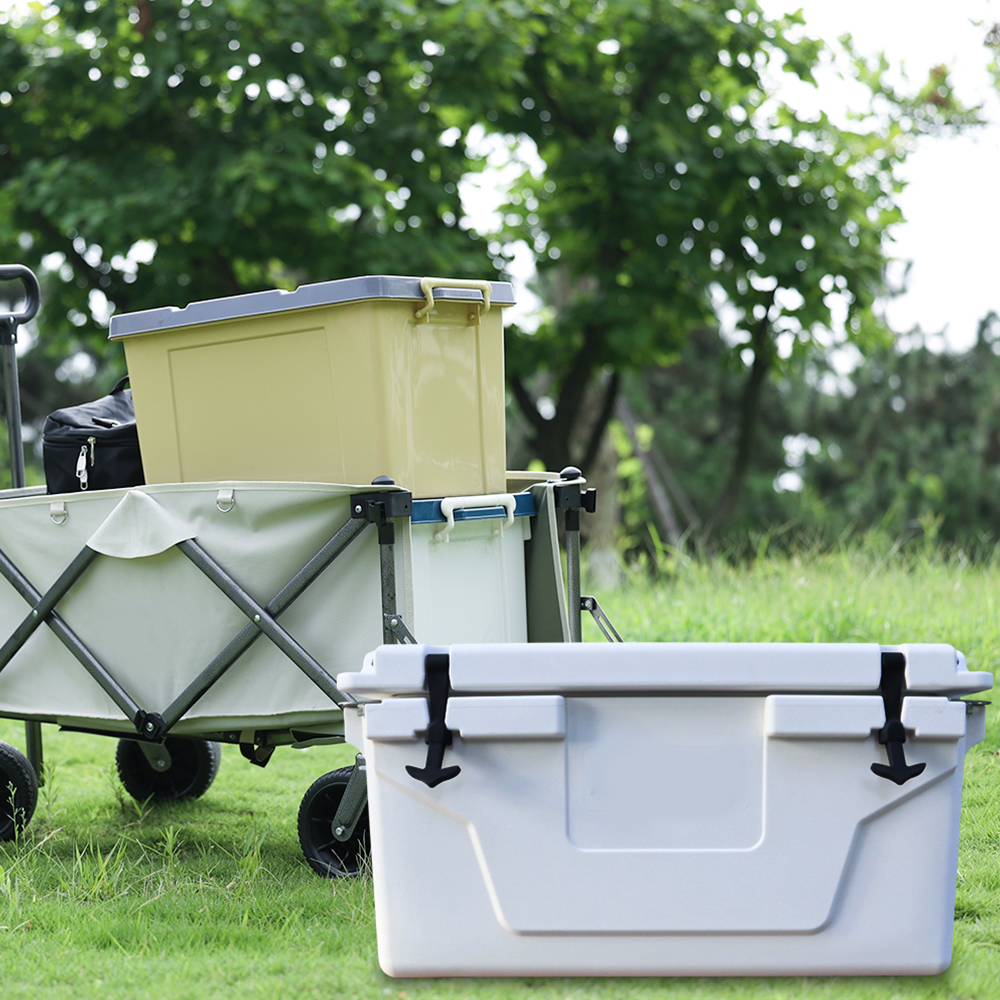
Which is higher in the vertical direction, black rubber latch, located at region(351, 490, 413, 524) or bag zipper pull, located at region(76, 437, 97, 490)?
bag zipper pull, located at region(76, 437, 97, 490)

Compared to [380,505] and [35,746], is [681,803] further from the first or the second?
[35,746]

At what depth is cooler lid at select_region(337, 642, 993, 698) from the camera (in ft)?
6.84

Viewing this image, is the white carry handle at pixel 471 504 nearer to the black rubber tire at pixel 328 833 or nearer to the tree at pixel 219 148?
the black rubber tire at pixel 328 833

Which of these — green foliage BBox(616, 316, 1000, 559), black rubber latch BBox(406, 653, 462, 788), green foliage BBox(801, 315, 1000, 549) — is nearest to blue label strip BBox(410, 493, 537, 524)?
black rubber latch BBox(406, 653, 462, 788)

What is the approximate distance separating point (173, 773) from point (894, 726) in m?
2.73

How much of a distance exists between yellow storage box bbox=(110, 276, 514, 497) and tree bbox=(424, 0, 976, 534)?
18.8 ft

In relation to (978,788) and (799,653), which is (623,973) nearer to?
(799,653)

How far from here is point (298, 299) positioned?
2990 mm

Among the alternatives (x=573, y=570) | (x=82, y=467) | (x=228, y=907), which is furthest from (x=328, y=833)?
(x=82, y=467)

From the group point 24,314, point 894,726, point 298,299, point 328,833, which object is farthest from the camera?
point 24,314

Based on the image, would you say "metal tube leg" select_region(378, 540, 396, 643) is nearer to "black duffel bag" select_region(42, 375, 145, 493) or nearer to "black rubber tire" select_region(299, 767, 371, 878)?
"black rubber tire" select_region(299, 767, 371, 878)

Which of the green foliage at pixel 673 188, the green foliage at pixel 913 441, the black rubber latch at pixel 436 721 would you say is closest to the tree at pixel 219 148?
the green foliage at pixel 673 188

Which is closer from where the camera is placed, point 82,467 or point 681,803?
point 681,803

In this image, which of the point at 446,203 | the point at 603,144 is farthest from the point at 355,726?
the point at 603,144
